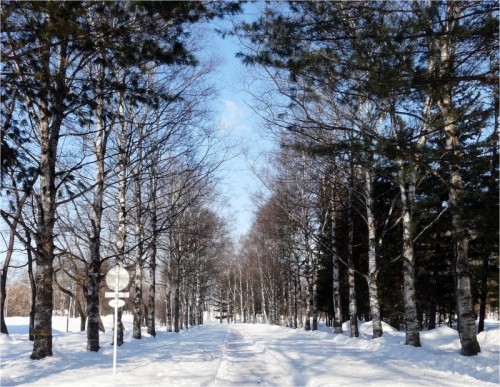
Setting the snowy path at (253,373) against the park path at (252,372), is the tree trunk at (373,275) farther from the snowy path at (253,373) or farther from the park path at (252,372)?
the snowy path at (253,373)

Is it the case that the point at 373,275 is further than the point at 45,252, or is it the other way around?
the point at 373,275

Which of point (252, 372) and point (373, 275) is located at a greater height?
point (373, 275)

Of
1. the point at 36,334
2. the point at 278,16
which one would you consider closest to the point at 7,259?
the point at 36,334

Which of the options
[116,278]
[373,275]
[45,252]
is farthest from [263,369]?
[373,275]

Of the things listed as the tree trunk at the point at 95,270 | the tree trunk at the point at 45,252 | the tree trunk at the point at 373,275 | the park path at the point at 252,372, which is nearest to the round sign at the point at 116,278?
the tree trunk at the point at 45,252

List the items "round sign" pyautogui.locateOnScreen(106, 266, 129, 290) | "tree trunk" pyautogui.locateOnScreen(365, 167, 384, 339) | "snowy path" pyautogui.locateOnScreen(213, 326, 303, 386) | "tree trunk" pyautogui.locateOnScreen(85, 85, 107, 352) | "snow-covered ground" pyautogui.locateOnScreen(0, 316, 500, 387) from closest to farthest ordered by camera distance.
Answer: "snow-covered ground" pyautogui.locateOnScreen(0, 316, 500, 387) < "snowy path" pyautogui.locateOnScreen(213, 326, 303, 386) < "round sign" pyautogui.locateOnScreen(106, 266, 129, 290) < "tree trunk" pyautogui.locateOnScreen(85, 85, 107, 352) < "tree trunk" pyautogui.locateOnScreen(365, 167, 384, 339)

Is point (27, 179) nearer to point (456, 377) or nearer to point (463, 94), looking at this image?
point (456, 377)

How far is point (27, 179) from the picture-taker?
876 cm

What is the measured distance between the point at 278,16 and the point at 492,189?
5.16 meters

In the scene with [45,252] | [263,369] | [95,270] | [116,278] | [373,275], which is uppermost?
[45,252]

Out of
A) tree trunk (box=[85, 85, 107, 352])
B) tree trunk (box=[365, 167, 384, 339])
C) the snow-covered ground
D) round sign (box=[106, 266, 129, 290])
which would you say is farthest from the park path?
tree trunk (box=[365, 167, 384, 339])

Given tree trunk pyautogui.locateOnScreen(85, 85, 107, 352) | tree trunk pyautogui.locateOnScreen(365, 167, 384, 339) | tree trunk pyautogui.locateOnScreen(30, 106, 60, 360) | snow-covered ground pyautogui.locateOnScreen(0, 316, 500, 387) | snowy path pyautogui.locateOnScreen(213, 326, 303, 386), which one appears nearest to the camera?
snow-covered ground pyautogui.locateOnScreen(0, 316, 500, 387)

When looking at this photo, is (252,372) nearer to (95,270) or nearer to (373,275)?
(95,270)

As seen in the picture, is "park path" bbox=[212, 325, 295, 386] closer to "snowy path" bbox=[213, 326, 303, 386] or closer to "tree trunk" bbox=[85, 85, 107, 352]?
"snowy path" bbox=[213, 326, 303, 386]
